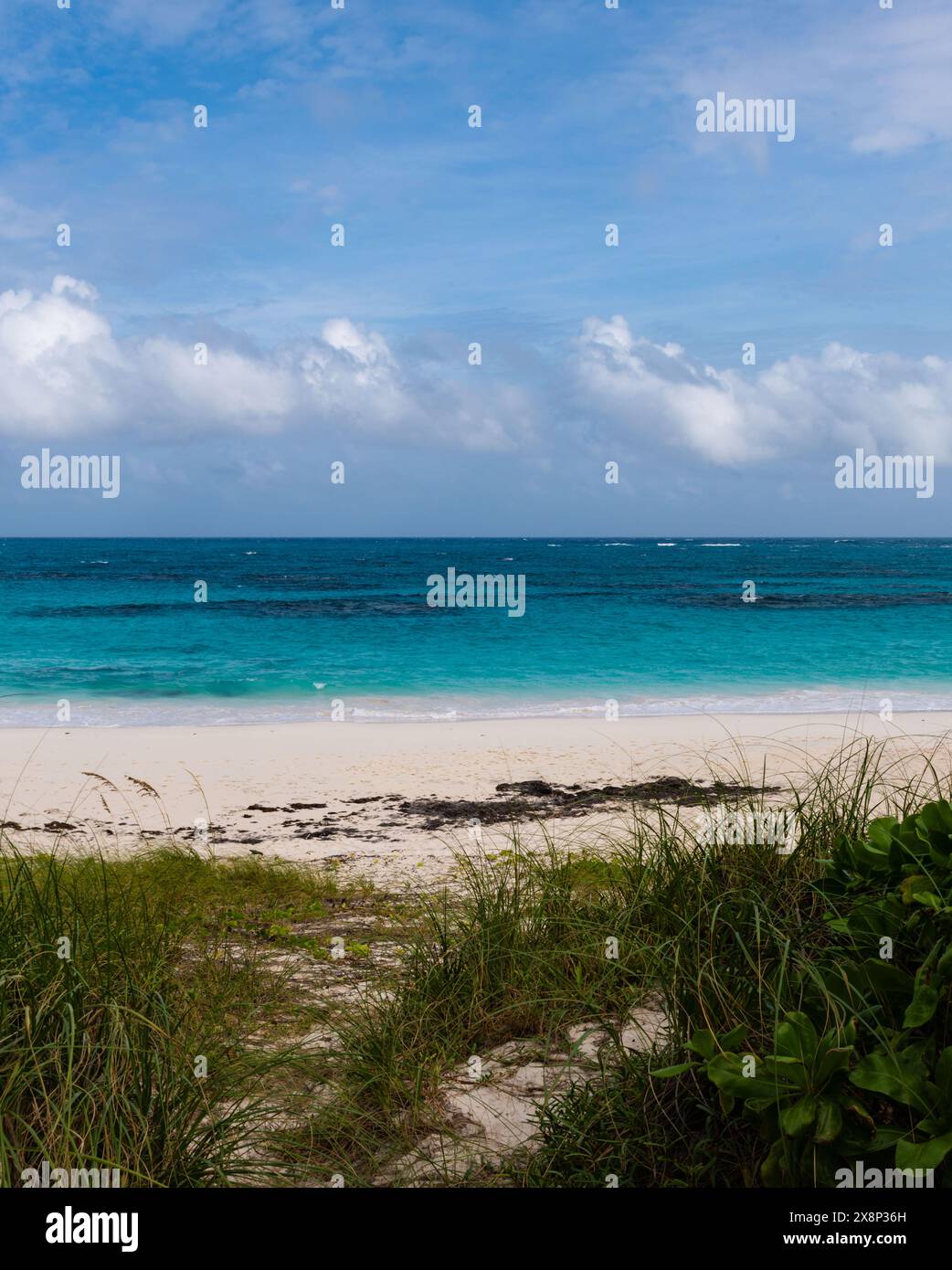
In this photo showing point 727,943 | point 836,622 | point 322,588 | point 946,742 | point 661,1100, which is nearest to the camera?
point 661,1100

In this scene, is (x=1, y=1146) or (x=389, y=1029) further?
(x=389, y=1029)

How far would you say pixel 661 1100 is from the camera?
2848mm

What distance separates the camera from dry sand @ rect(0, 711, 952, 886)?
8.70 meters

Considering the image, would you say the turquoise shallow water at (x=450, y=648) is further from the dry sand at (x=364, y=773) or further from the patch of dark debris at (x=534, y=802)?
the patch of dark debris at (x=534, y=802)

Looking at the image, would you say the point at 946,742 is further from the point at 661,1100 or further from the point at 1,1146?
the point at 1,1146

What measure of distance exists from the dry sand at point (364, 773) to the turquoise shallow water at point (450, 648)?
225cm

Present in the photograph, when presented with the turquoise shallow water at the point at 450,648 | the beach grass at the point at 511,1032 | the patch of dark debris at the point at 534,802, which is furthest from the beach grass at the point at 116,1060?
the turquoise shallow water at the point at 450,648

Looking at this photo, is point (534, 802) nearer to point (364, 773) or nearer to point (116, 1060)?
point (364, 773)

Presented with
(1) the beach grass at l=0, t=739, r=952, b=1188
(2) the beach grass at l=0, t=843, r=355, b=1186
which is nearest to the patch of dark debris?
(1) the beach grass at l=0, t=739, r=952, b=1188

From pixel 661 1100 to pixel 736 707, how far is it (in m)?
16.2

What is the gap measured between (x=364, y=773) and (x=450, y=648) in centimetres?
1594

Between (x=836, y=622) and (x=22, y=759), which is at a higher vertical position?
(x=836, y=622)
